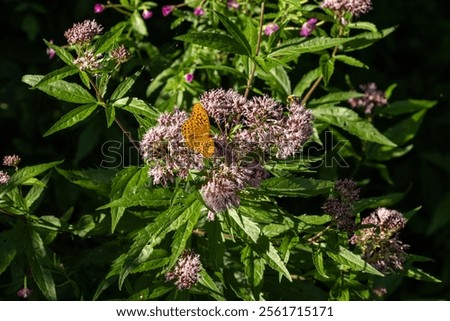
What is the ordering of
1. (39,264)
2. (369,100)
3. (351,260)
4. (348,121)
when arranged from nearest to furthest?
(351,260) < (39,264) < (348,121) < (369,100)

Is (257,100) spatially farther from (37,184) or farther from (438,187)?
(438,187)

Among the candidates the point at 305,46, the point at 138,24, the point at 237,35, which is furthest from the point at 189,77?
the point at 305,46

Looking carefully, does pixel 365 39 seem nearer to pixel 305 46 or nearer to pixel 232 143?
pixel 305 46

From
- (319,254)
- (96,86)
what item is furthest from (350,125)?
(96,86)

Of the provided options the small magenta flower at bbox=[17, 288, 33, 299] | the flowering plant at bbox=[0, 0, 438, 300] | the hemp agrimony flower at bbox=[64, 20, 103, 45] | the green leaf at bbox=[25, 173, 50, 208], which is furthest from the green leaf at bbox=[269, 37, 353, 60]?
the small magenta flower at bbox=[17, 288, 33, 299]

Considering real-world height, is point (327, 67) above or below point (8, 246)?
above

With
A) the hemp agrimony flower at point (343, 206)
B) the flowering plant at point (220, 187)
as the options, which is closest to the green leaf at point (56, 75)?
the flowering plant at point (220, 187)

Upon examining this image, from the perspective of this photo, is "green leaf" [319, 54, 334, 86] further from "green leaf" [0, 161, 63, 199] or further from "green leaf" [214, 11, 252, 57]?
"green leaf" [0, 161, 63, 199]
